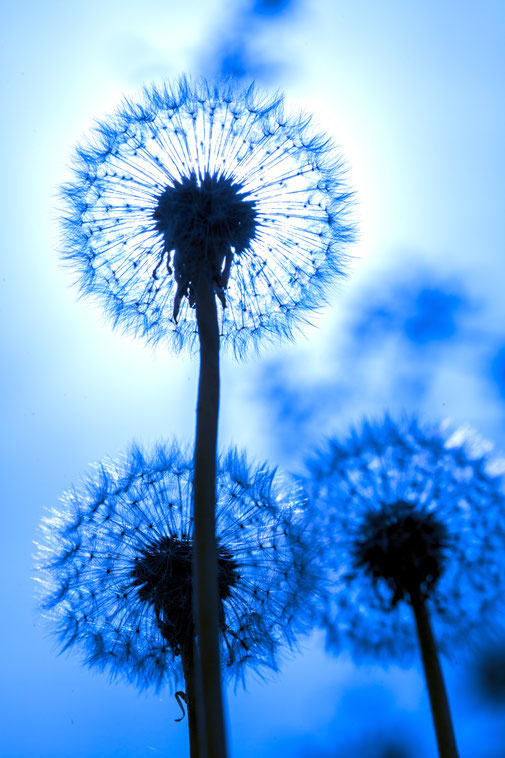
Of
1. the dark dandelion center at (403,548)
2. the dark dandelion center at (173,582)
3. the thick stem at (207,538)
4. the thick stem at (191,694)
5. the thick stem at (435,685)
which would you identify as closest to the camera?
the thick stem at (207,538)

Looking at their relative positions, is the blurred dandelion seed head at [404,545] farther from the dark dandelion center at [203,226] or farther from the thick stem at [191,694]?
the dark dandelion center at [203,226]

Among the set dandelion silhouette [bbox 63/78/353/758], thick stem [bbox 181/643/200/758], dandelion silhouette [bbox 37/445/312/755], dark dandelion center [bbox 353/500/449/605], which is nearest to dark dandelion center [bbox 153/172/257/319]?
dandelion silhouette [bbox 63/78/353/758]

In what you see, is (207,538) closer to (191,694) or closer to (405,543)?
(405,543)

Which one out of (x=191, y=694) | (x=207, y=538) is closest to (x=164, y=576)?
(x=191, y=694)

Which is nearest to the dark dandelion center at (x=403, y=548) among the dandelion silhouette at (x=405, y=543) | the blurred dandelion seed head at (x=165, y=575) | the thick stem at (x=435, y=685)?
the dandelion silhouette at (x=405, y=543)

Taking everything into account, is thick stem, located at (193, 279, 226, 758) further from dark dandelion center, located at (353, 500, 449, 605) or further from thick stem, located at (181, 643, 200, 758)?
dark dandelion center, located at (353, 500, 449, 605)

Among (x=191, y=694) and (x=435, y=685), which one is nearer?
(x=435, y=685)

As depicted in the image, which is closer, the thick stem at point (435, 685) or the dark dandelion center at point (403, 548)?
the thick stem at point (435, 685)

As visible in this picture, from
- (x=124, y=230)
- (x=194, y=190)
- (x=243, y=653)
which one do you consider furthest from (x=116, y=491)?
(x=194, y=190)
